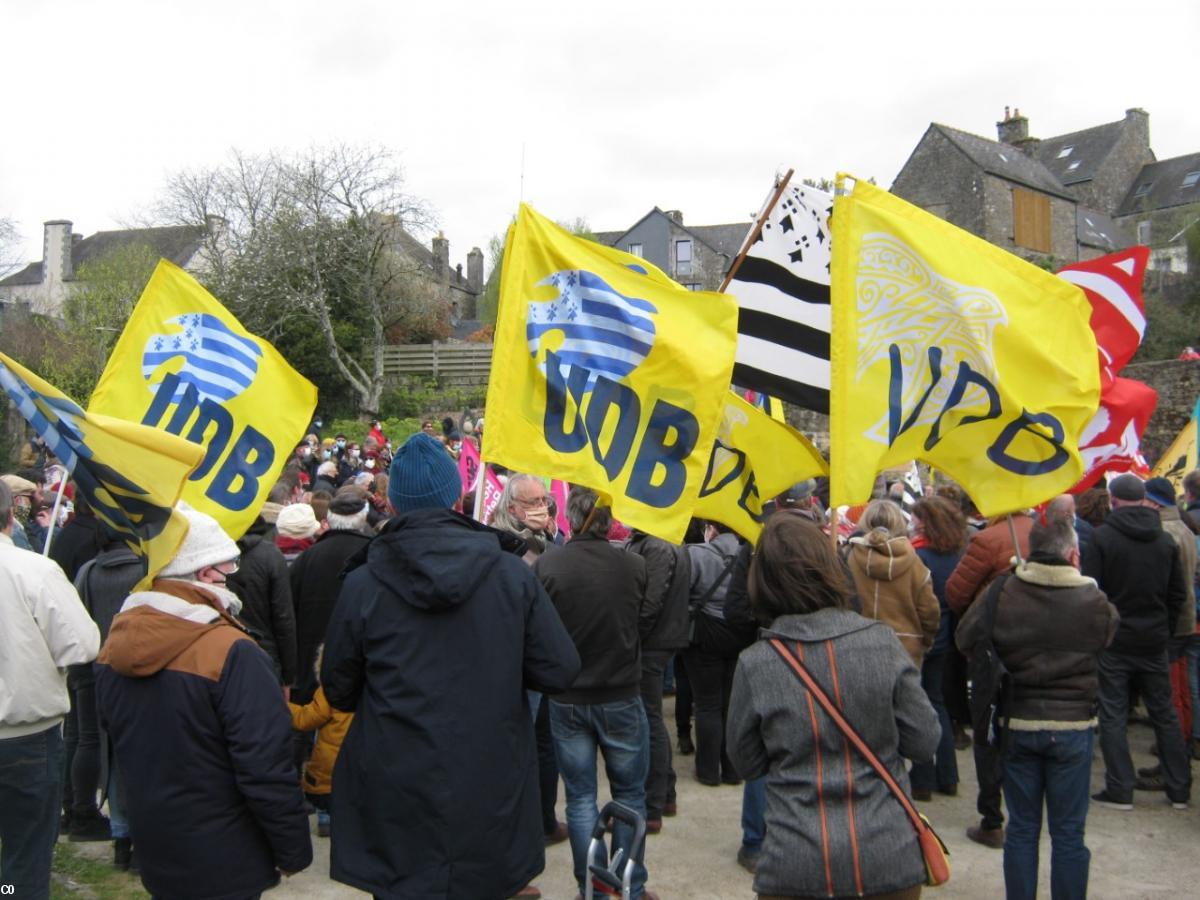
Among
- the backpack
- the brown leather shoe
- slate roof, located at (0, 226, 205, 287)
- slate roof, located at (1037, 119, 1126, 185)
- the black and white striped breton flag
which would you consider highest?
slate roof, located at (1037, 119, 1126, 185)

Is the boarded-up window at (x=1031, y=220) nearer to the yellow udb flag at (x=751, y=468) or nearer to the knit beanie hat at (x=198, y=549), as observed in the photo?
the yellow udb flag at (x=751, y=468)

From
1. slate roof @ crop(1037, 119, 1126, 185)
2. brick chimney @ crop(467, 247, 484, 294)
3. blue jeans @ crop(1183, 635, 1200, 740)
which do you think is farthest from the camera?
brick chimney @ crop(467, 247, 484, 294)

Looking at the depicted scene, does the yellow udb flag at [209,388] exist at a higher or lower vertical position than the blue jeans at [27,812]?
higher

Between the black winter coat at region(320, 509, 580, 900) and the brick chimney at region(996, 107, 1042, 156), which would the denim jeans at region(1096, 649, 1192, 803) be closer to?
the black winter coat at region(320, 509, 580, 900)

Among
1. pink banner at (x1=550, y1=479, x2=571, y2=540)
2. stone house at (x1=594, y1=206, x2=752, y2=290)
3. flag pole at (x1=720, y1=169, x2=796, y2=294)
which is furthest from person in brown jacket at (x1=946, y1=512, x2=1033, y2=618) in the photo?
stone house at (x1=594, y1=206, x2=752, y2=290)

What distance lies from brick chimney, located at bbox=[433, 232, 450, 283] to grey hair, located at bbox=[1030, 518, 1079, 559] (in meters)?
50.1

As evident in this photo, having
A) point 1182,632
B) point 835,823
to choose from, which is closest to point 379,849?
point 835,823

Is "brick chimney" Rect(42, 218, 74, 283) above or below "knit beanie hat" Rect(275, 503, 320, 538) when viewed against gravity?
above

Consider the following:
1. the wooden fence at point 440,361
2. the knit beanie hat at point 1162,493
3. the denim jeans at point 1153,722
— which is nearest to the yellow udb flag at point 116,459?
the denim jeans at point 1153,722

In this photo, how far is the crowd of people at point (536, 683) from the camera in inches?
119

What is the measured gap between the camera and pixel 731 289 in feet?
19.1

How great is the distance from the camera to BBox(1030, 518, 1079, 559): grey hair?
4.42 meters

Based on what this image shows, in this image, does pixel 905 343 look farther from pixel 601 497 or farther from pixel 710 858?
pixel 710 858

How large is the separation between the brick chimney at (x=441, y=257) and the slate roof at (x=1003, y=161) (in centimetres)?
2527
